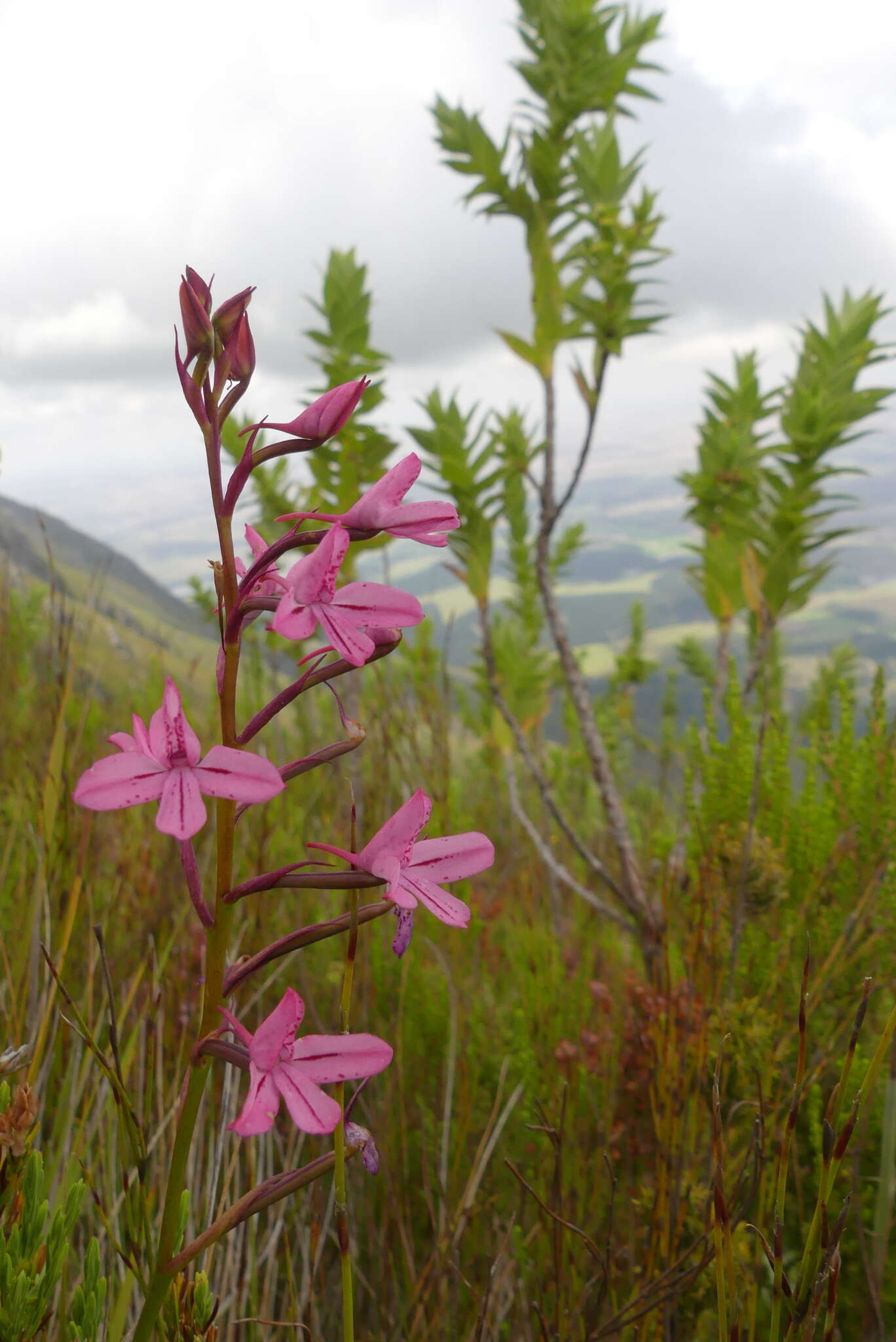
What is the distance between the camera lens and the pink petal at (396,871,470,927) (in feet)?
3.09

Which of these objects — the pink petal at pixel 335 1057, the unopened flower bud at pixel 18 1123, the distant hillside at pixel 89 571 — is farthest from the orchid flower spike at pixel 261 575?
the distant hillside at pixel 89 571

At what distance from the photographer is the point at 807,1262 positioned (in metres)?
0.94

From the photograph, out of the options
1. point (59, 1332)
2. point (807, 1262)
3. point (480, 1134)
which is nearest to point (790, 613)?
point (480, 1134)

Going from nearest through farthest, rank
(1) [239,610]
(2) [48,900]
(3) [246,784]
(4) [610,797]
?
(3) [246,784]
(1) [239,610]
(2) [48,900]
(4) [610,797]

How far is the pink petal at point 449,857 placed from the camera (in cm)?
96

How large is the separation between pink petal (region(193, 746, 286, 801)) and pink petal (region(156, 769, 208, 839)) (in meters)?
0.02

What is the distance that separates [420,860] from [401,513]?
16.0 inches

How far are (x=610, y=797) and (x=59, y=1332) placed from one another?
5.93 ft

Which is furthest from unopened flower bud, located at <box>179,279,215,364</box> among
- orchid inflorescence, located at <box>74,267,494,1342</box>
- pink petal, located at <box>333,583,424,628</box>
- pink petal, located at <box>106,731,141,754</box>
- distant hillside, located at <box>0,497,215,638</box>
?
distant hillside, located at <box>0,497,215,638</box>

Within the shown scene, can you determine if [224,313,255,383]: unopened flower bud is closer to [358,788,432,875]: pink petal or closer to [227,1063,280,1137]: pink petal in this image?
[358,788,432,875]: pink petal

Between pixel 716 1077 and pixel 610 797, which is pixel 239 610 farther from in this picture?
pixel 610 797

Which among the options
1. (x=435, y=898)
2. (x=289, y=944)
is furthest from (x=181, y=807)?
(x=435, y=898)

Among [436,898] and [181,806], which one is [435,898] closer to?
[436,898]

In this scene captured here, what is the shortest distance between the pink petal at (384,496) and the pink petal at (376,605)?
93 mm
